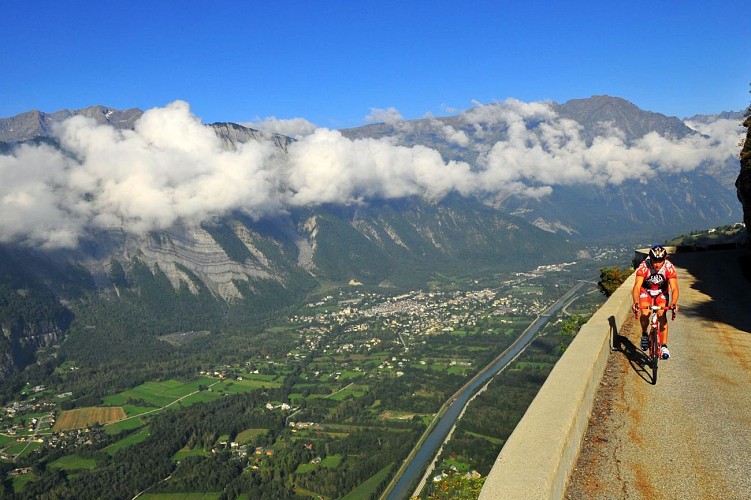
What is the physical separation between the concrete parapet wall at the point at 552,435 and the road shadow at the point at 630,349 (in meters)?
0.95

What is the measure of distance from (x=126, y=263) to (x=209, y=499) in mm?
164587

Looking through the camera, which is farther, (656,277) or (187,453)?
(187,453)

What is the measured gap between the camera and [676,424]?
8.20 meters

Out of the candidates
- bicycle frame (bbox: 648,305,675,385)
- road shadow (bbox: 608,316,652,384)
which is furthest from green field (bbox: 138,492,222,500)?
bicycle frame (bbox: 648,305,675,385)

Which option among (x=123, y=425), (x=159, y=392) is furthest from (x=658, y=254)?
(x=159, y=392)

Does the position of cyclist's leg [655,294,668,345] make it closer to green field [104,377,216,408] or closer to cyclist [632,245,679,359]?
cyclist [632,245,679,359]

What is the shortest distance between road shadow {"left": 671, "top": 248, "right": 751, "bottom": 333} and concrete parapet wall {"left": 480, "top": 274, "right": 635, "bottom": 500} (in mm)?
8263

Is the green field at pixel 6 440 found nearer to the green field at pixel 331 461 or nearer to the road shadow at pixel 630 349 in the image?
the green field at pixel 331 461

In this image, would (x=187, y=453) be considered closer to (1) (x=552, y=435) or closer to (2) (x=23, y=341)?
(1) (x=552, y=435)

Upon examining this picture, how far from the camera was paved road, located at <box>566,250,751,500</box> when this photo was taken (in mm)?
6430

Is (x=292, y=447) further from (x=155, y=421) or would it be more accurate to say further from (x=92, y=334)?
(x=92, y=334)

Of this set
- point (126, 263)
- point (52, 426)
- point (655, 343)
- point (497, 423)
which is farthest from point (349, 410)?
point (126, 263)

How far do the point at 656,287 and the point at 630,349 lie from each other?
8.04ft

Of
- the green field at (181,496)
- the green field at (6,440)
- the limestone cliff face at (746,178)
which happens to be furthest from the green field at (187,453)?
the limestone cliff face at (746,178)
